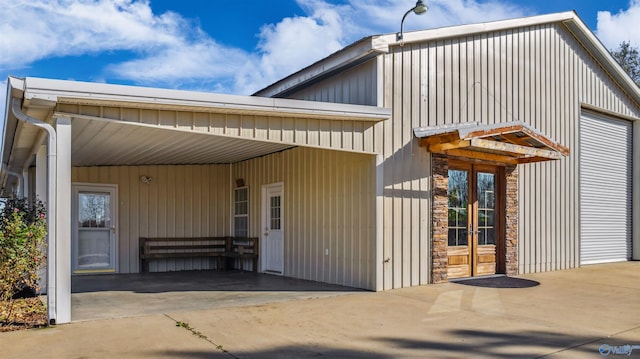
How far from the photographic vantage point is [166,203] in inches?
458

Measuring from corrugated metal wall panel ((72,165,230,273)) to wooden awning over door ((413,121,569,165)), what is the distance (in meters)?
5.56

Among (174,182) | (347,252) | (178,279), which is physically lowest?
(178,279)

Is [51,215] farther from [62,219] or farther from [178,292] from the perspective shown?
[178,292]

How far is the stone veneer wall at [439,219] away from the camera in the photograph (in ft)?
28.3

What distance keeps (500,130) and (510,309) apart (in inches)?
109

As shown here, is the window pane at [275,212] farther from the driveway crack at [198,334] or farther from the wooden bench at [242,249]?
the driveway crack at [198,334]

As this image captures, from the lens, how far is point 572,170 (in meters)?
11.2

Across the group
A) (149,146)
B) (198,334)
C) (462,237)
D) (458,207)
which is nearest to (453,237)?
(462,237)

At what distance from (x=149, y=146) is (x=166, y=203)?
3.13 meters

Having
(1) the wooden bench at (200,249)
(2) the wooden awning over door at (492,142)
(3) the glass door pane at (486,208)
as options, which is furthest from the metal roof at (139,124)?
(3) the glass door pane at (486,208)

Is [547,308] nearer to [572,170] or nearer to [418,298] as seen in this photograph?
[418,298]

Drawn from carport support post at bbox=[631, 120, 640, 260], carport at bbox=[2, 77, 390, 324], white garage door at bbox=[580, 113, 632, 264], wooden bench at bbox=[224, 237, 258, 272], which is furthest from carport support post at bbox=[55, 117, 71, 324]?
carport support post at bbox=[631, 120, 640, 260]

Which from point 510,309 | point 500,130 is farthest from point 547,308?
point 500,130

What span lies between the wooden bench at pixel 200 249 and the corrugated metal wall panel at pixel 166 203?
0.17m
